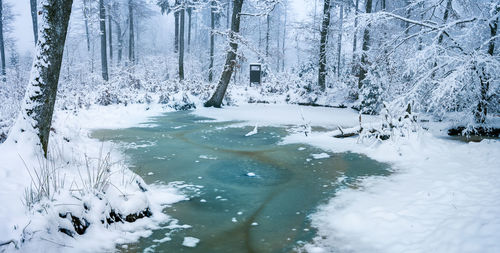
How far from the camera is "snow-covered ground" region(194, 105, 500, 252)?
141 inches

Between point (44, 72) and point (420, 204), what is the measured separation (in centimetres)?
571

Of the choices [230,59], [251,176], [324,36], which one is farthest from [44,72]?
[324,36]

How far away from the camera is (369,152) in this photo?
25.9ft

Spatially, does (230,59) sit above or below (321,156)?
above

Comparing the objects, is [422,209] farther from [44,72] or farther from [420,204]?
[44,72]

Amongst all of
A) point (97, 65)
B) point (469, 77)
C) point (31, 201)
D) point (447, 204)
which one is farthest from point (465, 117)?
point (97, 65)

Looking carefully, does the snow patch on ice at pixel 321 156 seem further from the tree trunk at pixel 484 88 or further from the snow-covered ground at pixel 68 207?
the tree trunk at pixel 484 88

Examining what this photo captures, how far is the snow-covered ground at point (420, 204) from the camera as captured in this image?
3.59 meters

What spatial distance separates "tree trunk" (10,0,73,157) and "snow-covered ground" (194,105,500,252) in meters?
4.24

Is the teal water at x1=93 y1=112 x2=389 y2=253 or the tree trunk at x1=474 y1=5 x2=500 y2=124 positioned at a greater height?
the tree trunk at x1=474 y1=5 x2=500 y2=124

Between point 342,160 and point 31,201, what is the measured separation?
5700 mm

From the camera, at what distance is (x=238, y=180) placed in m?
5.93

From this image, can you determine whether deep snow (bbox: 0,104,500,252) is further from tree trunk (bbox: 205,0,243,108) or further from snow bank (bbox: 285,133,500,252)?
tree trunk (bbox: 205,0,243,108)

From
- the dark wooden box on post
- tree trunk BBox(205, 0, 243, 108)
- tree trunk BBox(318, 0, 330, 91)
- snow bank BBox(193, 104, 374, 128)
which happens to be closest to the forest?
snow bank BBox(193, 104, 374, 128)
